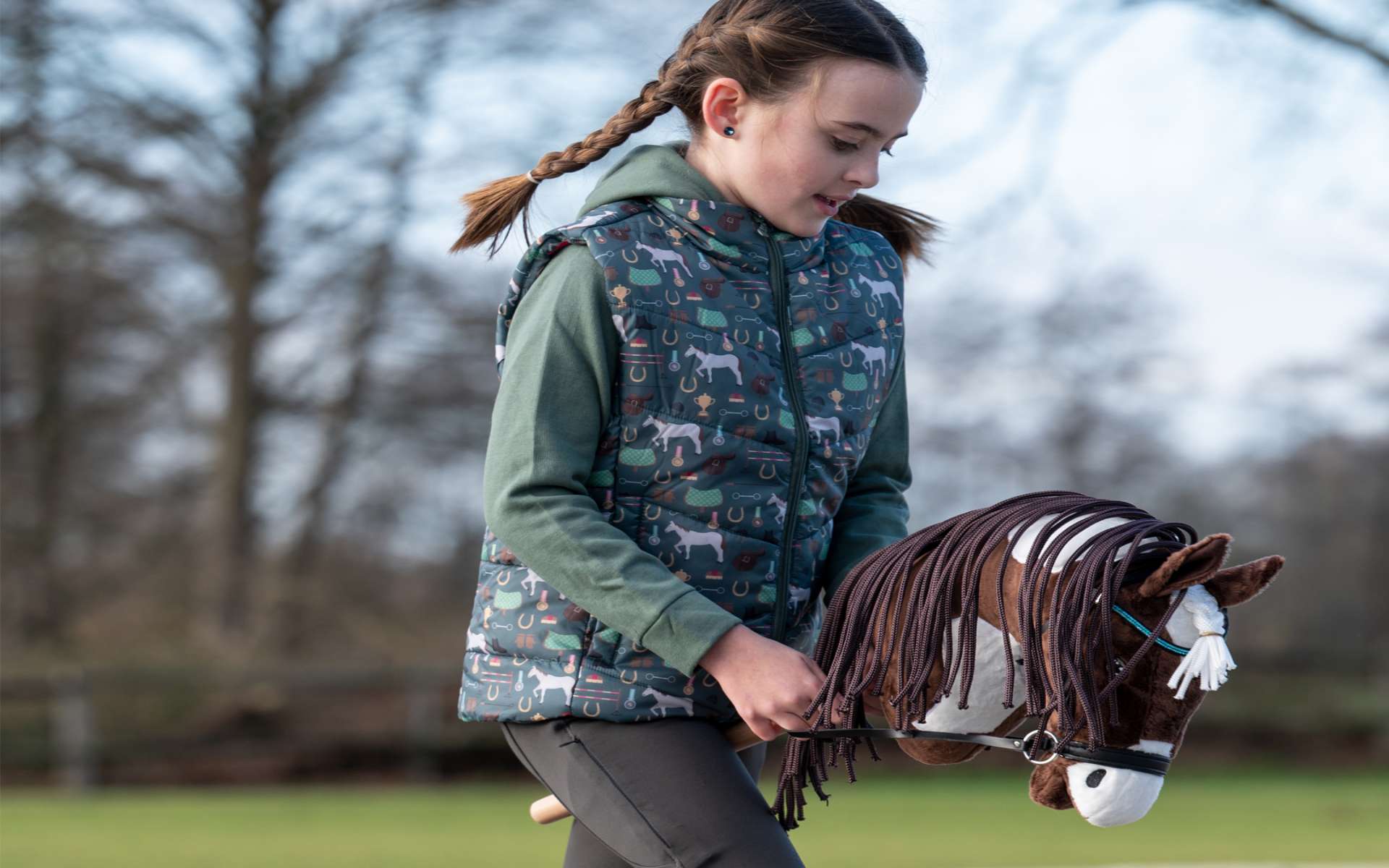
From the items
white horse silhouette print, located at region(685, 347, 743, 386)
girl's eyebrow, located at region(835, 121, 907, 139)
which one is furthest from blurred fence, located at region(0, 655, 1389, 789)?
girl's eyebrow, located at region(835, 121, 907, 139)

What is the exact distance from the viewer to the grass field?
781 cm

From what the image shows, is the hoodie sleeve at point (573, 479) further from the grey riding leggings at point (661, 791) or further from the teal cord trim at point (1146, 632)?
the teal cord trim at point (1146, 632)

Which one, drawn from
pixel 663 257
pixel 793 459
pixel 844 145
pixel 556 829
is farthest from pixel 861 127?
pixel 556 829

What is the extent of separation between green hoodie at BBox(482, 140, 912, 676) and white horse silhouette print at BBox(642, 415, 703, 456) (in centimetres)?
7

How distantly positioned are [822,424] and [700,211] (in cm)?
38

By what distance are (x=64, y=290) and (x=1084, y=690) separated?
49.5 feet

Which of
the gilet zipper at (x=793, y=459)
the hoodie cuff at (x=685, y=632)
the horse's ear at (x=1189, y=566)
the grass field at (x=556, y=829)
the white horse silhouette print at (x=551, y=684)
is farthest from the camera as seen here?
the grass field at (x=556, y=829)

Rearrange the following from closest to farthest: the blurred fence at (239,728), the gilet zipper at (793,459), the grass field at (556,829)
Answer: the gilet zipper at (793,459) < the grass field at (556,829) < the blurred fence at (239,728)

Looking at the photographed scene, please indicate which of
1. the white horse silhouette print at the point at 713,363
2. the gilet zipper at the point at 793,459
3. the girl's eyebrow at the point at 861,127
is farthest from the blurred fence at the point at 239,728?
the girl's eyebrow at the point at 861,127

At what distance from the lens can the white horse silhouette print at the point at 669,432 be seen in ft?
7.21

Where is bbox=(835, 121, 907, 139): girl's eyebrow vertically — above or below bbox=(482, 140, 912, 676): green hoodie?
above

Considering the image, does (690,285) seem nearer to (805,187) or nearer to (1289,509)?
(805,187)

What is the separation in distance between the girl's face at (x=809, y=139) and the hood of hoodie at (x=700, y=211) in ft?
0.09

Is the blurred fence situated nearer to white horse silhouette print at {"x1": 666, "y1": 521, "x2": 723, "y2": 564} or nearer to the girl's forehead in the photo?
white horse silhouette print at {"x1": 666, "y1": 521, "x2": 723, "y2": 564}
